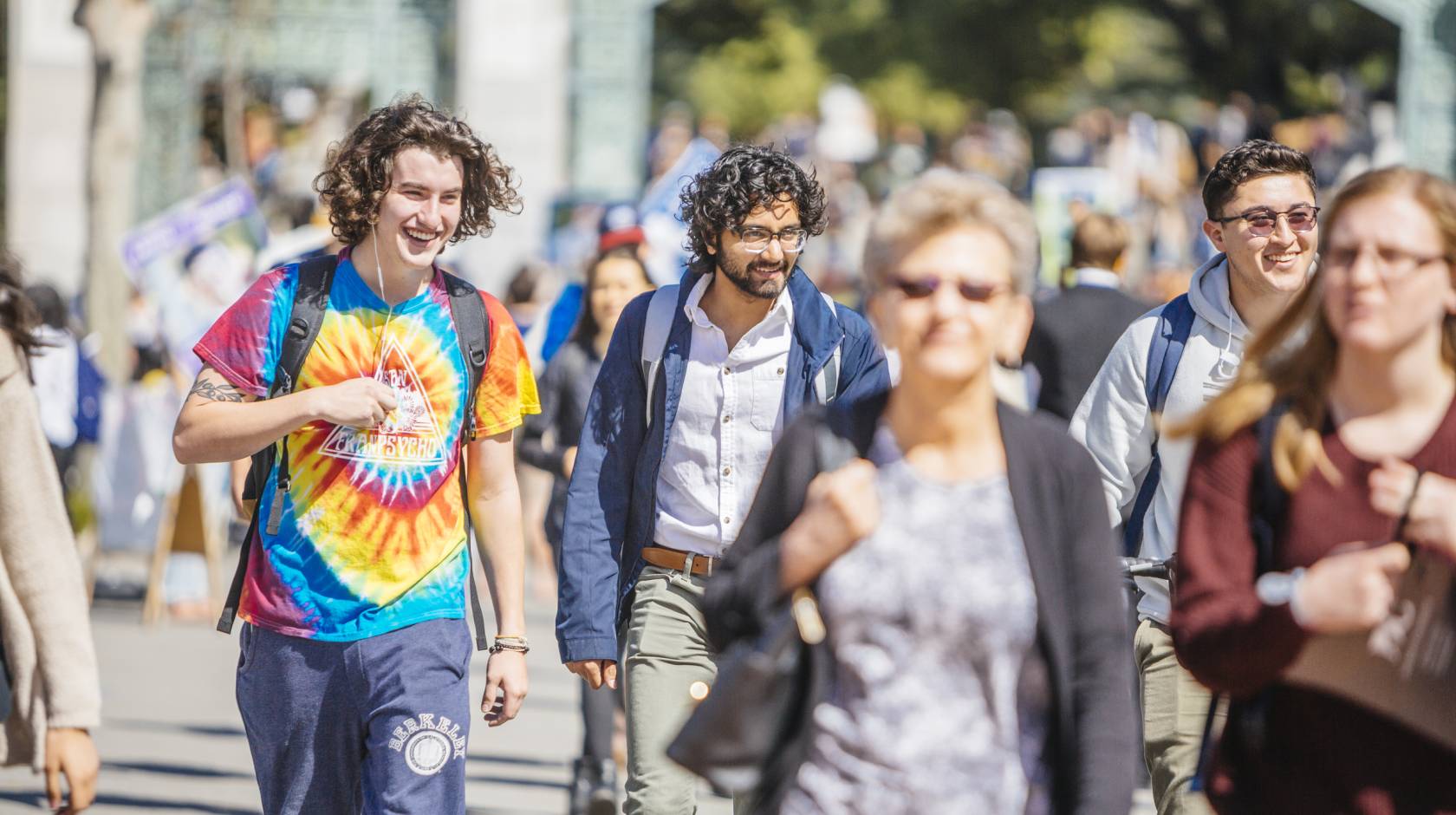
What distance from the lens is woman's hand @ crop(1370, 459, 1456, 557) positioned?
115 inches

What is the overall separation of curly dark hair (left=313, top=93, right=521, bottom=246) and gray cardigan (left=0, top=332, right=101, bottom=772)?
3.18ft

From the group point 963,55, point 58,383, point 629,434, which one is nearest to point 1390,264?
point 629,434

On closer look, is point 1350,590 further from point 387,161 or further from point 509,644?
point 387,161

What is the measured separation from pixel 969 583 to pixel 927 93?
41711 millimetres

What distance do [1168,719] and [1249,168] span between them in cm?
140

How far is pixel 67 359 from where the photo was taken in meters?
11.1

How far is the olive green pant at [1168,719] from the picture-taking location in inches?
210

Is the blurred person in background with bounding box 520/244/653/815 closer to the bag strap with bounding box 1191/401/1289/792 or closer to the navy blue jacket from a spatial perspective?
the navy blue jacket

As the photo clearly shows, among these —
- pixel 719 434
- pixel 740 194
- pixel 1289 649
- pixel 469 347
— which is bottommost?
pixel 1289 649

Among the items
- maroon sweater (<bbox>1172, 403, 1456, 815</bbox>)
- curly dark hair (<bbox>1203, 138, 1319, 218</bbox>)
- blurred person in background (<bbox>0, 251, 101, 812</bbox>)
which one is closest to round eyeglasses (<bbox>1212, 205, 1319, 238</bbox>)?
curly dark hair (<bbox>1203, 138, 1319, 218</bbox>)

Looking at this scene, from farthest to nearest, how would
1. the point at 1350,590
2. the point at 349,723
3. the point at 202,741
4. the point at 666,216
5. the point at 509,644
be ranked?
1. the point at 666,216
2. the point at 202,741
3. the point at 509,644
4. the point at 349,723
5. the point at 1350,590

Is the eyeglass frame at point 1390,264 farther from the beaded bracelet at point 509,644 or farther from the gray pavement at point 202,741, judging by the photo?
the gray pavement at point 202,741

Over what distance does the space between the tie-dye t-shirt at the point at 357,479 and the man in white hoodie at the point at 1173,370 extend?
1.69m

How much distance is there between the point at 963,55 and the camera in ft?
140
